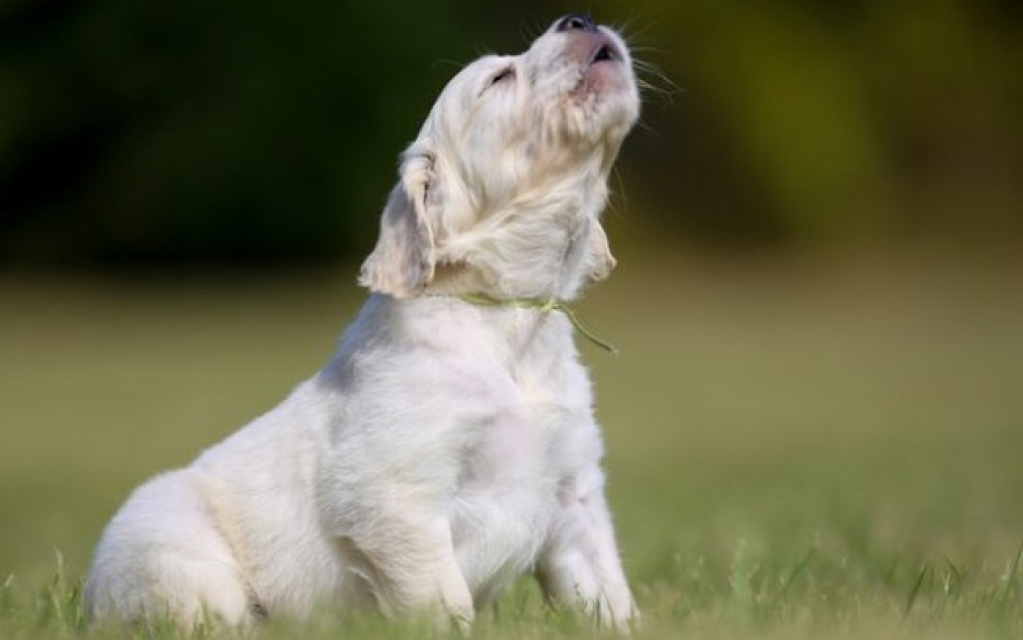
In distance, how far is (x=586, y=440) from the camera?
5.11m

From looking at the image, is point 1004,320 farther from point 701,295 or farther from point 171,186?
point 171,186

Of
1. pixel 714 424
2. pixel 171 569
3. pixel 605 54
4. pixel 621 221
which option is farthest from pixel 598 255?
pixel 621 221

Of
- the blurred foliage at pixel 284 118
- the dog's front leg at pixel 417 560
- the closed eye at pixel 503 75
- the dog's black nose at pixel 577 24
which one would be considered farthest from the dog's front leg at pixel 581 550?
the blurred foliage at pixel 284 118

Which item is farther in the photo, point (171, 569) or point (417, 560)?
point (171, 569)

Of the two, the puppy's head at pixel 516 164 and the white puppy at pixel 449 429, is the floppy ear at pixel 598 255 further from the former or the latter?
the puppy's head at pixel 516 164

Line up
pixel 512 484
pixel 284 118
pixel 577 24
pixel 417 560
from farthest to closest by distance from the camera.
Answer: pixel 284 118 → pixel 577 24 → pixel 512 484 → pixel 417 560

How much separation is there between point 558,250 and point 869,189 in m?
23.3

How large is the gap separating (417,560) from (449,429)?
13.3 inches

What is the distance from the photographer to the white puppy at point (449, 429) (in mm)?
4867

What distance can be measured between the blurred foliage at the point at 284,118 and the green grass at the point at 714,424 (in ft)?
2.69

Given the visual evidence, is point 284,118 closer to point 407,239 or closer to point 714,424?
point 714,424

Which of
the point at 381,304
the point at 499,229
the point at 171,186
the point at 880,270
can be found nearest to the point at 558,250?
the point at 499,229

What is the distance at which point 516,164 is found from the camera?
17.5 ft

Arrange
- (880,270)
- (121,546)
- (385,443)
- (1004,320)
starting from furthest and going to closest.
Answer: (880,270) → (1004,320) → (121,546) → (385,443)
